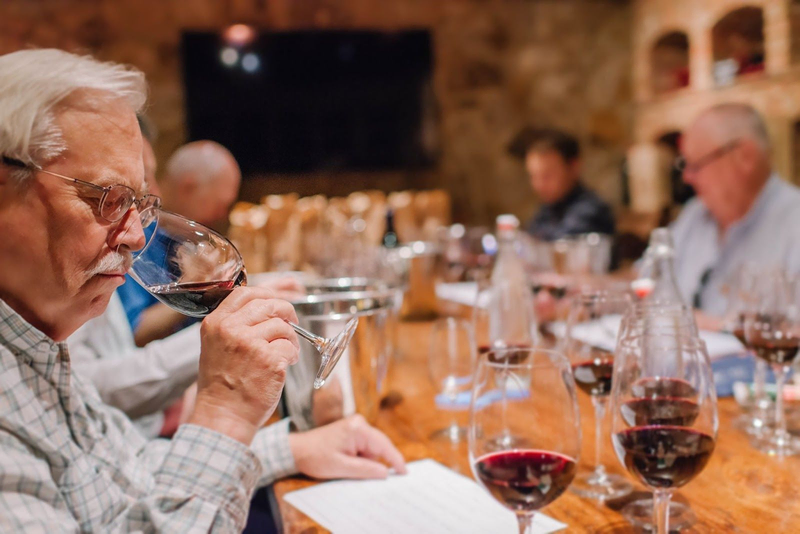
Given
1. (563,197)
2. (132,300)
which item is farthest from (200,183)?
(563,197)

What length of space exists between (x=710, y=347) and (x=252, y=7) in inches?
167

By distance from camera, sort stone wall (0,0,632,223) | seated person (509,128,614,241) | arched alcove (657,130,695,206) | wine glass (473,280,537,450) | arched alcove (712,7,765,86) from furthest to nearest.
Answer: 1. stone wall (0,0,632,223)
2. arched alcove (657,130,695,206)
3. arched alcove (712,7,765,86)
4. seated person (509,128,614,241)
5. wine glass (473,280,537,450)

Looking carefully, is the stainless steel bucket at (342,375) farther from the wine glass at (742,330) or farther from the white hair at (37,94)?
the wine glass at (742,330)

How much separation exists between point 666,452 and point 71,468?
0.65 m

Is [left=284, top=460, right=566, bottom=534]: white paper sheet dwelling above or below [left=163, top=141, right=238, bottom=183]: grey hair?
below

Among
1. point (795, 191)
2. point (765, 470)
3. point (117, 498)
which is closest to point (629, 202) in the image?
point (795, 191)

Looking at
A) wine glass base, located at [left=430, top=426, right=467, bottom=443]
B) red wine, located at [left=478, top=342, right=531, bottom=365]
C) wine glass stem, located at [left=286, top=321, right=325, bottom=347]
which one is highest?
wine glass stem, located at [left=286, top=321, right=325, bottom=347]

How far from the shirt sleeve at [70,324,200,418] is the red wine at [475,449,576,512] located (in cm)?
80

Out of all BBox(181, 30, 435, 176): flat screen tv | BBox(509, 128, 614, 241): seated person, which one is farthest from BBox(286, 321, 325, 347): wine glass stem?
BBox(181, 30, 435, 176): flat screen tv

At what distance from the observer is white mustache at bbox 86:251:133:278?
0.77 m

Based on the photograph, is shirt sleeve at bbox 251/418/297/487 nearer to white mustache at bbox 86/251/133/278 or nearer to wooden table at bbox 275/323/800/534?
wooden table at bbox 275/323/800/534

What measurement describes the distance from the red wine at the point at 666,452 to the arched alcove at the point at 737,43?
158 inches

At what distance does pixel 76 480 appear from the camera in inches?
31.4

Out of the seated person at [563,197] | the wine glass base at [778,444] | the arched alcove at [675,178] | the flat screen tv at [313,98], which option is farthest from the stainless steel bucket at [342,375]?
the flat screen tv at [313,98]
